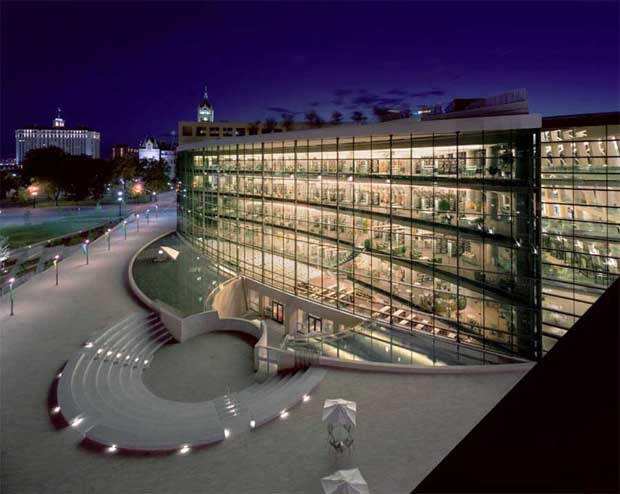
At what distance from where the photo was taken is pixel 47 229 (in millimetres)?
52094

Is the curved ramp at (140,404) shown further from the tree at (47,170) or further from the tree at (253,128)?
the tree at (47,170)

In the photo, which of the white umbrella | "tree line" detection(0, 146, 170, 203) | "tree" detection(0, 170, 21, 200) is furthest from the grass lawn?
the white umbrella

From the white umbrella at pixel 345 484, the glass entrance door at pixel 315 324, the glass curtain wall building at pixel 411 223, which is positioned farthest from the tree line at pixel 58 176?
the white umbrella at pixel 345 484

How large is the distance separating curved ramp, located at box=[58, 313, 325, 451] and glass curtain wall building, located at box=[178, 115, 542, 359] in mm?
8530

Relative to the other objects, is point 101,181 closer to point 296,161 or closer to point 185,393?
point 296,161

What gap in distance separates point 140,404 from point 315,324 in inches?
549

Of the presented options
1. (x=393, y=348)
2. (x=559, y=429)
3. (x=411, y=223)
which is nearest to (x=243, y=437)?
(x=393, y=348)

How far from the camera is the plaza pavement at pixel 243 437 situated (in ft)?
36.5

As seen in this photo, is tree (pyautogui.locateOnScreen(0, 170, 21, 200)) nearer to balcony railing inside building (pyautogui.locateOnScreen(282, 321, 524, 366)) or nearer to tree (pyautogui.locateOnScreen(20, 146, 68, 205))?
tree (pyautogui.locateOnScreen(20, 146, 68, 205))

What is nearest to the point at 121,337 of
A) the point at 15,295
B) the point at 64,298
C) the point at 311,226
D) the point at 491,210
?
the point at 64,298

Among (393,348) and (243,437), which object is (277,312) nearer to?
(393,348)

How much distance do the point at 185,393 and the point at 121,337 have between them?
5.31 metres

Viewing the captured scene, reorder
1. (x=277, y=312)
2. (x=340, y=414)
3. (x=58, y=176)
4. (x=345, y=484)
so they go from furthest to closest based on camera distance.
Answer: (x=58, y=176) → (x=277, y=312) → (x=340, y=414) → (x=345, y=484)

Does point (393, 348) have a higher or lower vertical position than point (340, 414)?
lower
